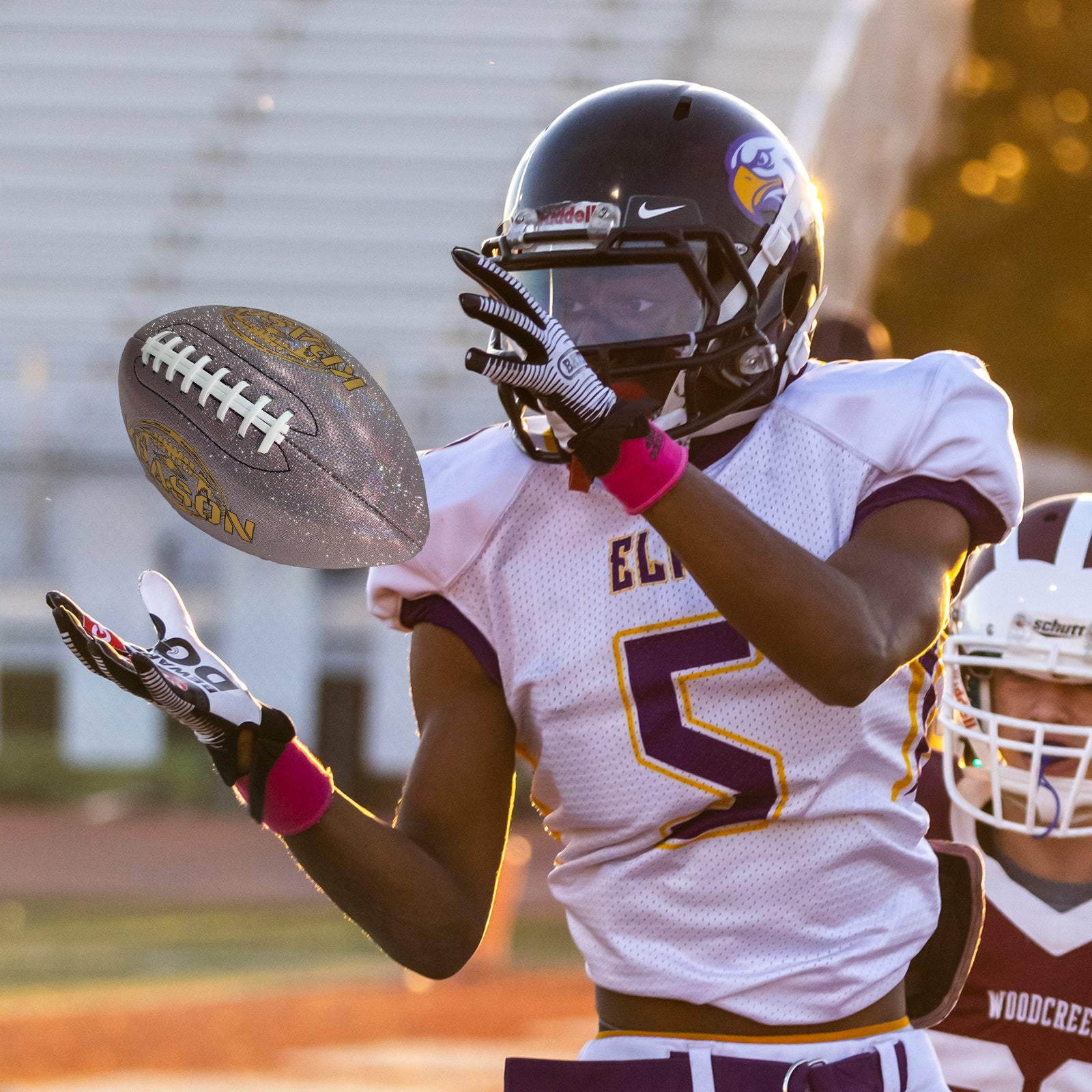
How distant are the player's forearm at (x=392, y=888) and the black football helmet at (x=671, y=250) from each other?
39cm

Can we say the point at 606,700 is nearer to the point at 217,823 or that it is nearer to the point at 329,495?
the point at 329,495

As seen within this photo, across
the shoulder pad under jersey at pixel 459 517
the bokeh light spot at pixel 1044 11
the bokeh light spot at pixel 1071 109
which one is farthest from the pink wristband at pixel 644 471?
the bokeh light spot at pixel 1044 11

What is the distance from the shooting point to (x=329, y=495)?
1.72m

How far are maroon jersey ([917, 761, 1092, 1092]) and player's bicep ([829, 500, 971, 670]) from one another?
91 cm

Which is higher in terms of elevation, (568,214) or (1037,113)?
(568,214)

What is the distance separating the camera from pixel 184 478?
1.77m

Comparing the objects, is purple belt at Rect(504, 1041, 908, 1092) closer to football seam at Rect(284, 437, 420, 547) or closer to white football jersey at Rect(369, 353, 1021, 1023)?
white football jersey at Rect(369, 353, 1021, 1023)

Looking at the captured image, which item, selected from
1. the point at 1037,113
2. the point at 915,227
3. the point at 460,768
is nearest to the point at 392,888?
the point at 460,768

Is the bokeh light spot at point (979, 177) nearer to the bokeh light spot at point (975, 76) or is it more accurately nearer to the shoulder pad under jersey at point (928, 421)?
the bokeh light spot at point (975, 76)

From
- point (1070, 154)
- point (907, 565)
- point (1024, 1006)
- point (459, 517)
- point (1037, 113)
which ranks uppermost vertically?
point (907, 565)

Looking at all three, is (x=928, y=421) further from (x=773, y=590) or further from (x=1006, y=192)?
(x=1006, y=192)

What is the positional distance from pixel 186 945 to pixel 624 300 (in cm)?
662

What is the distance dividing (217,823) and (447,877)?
997 cm

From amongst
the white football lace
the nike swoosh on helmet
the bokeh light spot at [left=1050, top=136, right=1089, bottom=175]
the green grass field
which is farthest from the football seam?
the bokeh light spot at [left=1050, top=136, right=1089, bottom=175]
